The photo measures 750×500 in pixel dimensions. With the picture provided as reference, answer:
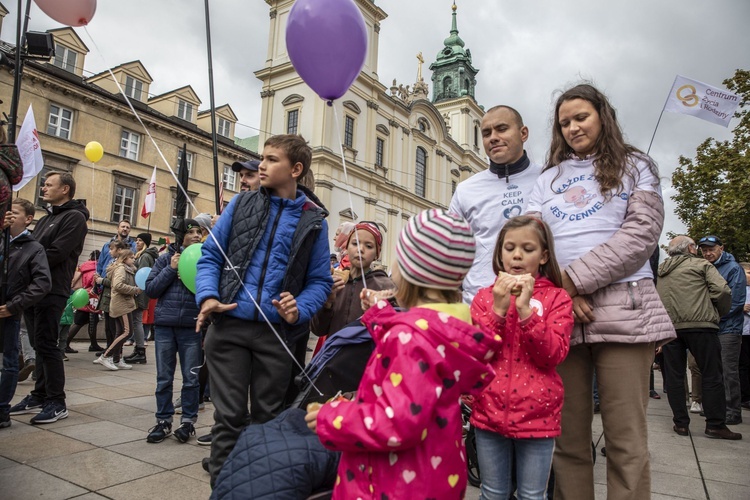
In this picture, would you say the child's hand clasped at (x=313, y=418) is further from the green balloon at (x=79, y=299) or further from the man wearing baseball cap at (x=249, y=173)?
the green balloon at (x=79, y=299)

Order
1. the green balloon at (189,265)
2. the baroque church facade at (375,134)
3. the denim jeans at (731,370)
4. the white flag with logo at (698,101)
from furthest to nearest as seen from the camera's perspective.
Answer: the baroque church facade at (375,134) → the denim jeans at (731,370) → the white flag with logo at (698,101) → the green balloon at (189,265)

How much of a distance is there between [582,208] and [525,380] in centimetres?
84

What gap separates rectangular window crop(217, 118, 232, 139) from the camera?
112 ft

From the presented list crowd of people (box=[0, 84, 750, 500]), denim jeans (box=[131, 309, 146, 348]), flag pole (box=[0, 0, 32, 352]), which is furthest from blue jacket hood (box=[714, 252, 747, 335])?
denim jeans (box=[131, 309, 146, 348])

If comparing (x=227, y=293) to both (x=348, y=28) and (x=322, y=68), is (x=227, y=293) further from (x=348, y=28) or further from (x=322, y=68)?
(x=348, y=28)

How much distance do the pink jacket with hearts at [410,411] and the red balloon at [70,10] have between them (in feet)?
13.3

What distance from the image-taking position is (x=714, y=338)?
4855 millimetres

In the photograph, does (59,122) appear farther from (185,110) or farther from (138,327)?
(138,327)

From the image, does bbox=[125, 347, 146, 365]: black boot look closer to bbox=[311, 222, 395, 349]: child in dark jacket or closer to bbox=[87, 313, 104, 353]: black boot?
bbox=[87, 313, 104, 353]: black boot

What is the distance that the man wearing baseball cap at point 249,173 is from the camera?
323 cm

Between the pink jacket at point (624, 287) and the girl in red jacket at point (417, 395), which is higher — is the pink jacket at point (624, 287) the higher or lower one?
the higher one

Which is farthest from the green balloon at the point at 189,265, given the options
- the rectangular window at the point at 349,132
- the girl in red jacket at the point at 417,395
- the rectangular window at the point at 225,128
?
the rectangular window at the point at 225,128

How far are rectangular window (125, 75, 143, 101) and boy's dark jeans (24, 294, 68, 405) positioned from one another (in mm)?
28061

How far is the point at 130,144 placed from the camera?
26219 mm
